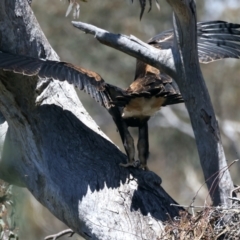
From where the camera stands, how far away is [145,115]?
531 cm

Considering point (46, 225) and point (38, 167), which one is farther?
point (46, 225)

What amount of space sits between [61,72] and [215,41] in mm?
1345

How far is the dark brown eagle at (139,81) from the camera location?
4688mm

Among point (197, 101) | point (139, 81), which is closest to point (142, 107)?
point (139, 81)

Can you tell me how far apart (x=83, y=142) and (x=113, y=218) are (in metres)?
0.63

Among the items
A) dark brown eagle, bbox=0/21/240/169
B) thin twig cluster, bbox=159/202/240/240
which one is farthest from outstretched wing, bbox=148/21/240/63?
thin twig cluster, bbox=159/202/240/240

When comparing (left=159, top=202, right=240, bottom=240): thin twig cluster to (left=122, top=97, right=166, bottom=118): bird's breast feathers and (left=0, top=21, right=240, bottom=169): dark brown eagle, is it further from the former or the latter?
(left=122, top=97, right=166, bottom=118): bird's breast feathers

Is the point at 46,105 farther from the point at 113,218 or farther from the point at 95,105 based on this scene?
the point at 95,105

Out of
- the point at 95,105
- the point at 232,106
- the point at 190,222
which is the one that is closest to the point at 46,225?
the point at 95,105

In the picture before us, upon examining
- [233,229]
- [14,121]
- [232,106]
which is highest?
[232,106]

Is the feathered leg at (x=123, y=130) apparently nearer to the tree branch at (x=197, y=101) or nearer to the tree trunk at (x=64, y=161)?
the tree trunk at (x=64, y=161)

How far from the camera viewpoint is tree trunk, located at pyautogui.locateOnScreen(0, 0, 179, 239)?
4.52 metres

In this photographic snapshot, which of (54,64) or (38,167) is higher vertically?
(54,64)

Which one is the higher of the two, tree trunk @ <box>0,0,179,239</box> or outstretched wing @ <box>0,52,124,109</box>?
outstretched wing @ <box>0,52,124,109</box>
